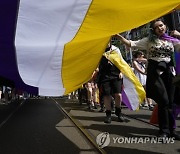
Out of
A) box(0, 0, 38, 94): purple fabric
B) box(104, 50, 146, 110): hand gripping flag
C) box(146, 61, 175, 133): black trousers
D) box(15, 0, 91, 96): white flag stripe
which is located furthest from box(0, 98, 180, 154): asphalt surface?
box(15, 0, 91, 96): white flag stripe

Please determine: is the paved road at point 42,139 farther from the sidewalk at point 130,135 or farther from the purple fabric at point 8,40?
the purple fabric at point 8,40

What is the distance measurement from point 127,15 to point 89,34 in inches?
18.7

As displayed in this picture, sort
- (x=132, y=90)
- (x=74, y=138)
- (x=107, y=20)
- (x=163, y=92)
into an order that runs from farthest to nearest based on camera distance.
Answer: (x=132, y=90) → (x=74, y=138) → (x=163, y=92) → (x=107, y=20)

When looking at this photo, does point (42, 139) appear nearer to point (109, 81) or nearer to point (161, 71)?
point (161, 71)

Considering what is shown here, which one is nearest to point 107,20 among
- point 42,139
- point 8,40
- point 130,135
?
point 8,40

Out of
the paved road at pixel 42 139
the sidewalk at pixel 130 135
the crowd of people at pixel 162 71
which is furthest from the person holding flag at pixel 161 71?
the paved road at pixel 42 139

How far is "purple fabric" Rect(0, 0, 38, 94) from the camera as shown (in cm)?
359

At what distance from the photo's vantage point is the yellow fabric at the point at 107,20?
3.59 metres

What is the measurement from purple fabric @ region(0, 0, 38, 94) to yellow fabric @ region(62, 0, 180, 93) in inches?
23.6

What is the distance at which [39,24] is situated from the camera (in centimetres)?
375

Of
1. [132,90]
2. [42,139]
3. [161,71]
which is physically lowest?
[42,139]

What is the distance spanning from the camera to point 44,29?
12.4 ft

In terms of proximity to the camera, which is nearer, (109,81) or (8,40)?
(8,40)

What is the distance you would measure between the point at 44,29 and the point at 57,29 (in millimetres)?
141
